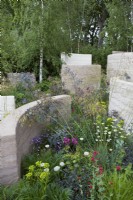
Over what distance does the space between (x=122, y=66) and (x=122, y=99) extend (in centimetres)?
286

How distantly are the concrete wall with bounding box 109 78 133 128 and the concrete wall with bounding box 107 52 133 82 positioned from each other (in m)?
1.60

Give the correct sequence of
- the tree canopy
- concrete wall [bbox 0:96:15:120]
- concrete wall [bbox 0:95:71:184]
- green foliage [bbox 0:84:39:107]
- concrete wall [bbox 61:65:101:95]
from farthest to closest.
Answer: the tree canopy, concrete wall [bbox 61:65:101:95], green foliage [bbox 0:84:39:107], concrete wall [bbox 0:96:15:120], concrete wall [bbox 0:95:71:184]

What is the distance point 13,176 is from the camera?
8.61 feet

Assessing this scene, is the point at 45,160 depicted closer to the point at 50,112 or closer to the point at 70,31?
the point at 50,112

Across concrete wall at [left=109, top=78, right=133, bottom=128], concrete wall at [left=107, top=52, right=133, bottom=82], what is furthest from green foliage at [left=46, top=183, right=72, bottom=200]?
concrete wall at [left=107, top=52, right=133, bottom=82]

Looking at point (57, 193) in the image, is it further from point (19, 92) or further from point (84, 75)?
point (19, 92)

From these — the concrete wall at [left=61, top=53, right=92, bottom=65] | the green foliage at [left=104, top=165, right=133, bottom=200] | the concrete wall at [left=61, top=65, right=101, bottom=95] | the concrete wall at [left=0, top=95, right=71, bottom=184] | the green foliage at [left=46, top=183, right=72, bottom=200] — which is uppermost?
the concrete wall at [left=61, top=53, right=92, bottom=65]

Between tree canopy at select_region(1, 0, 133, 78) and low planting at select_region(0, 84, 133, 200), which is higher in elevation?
tree canopy at select_region(1, 0, 133, 78)

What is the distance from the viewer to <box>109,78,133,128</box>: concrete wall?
3670 millimetres

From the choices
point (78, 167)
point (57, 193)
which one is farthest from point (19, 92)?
point (57, 193)

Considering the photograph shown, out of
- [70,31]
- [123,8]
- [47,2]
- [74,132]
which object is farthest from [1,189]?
[123,8]

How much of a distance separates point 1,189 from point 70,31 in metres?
9.96

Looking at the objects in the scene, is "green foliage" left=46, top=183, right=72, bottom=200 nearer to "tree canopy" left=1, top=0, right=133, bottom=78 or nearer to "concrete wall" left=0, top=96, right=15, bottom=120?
"concrete wall" left=0, top=96, right=15, bottom=120

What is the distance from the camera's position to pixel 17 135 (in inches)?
108
